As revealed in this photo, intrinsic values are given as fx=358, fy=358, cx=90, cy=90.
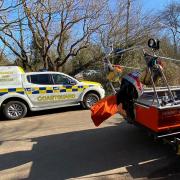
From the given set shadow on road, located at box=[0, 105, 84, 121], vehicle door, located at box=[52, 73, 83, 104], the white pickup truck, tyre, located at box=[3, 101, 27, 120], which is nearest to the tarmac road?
tyre, located at box=[3, 101, 27, 120]

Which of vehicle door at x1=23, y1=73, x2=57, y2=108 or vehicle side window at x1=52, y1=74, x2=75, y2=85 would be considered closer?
vehicle door at x1=23, y1=73, x2=57, y2=108

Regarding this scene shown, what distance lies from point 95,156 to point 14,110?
17.8ft

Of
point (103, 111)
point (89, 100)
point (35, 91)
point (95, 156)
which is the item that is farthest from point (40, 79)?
point (103, 111)

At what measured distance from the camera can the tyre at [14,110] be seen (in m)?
11.5

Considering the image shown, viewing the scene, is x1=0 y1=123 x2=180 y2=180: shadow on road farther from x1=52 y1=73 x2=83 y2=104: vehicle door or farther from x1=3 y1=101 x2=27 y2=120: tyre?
x1=52 y1=73 x2=83 y2=104: vehicle door

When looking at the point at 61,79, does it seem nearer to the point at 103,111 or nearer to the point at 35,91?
the point at 35,91

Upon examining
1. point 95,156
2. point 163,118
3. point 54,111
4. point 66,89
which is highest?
point 66,89

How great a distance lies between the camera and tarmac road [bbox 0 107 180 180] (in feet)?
19.7

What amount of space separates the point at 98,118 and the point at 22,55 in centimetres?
1268

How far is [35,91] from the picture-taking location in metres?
11.8

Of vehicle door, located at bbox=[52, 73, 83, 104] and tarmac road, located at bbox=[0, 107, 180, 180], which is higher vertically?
vehicle door, located at bbox=[52, 73, 83, 104]

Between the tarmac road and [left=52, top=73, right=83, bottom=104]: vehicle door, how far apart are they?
2158mm

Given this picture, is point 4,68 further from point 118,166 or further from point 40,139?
point 118,166

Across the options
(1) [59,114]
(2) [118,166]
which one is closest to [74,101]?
(1) [59,114]
